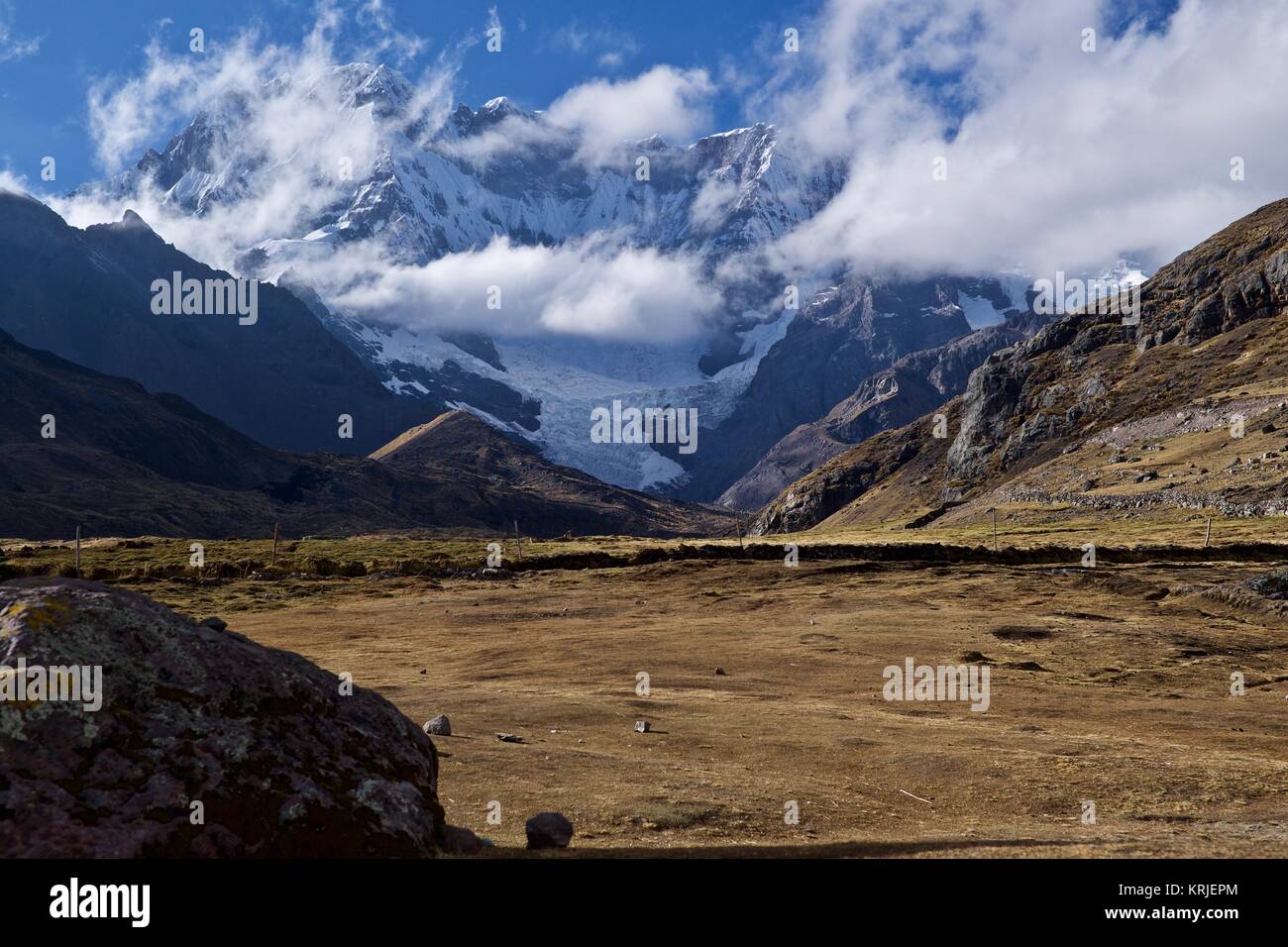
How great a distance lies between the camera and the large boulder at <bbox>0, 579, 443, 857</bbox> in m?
10.1

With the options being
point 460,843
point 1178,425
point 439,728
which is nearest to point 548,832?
point 460,843

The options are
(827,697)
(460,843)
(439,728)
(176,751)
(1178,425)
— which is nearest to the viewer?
(176,751)

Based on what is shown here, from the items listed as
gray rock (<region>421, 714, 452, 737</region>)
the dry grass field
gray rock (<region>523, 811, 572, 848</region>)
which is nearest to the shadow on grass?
the dry grass field

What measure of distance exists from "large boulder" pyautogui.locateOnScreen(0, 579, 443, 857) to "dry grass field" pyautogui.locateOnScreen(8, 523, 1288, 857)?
11.4 feet

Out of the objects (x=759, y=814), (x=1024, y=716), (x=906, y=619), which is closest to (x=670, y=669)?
(x=1024, y=716)

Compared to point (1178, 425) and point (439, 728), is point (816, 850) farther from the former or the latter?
point (1178, 425)

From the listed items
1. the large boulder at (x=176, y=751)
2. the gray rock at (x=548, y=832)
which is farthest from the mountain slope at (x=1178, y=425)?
the large boulder at (x=176, y=751)

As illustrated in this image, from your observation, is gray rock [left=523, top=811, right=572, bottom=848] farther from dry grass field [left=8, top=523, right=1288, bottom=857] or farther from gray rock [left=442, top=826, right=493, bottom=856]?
gray rock [left=442, top=826, right=493, bottom=856]

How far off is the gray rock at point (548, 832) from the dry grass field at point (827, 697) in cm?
27

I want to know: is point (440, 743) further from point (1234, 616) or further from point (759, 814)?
point (1234, 616)

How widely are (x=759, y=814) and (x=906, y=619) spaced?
150ft

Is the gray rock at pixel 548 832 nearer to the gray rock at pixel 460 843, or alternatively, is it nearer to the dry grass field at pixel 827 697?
the dry grass field at pixel 827 697

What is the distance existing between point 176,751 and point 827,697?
3066 cm

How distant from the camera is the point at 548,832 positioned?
13883 mm
